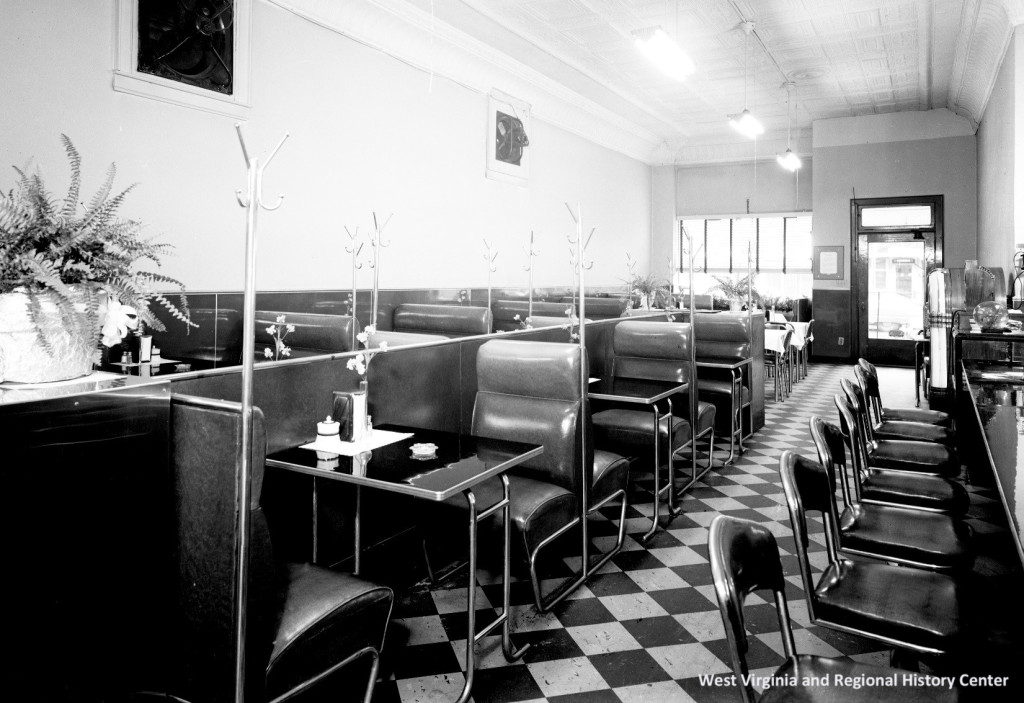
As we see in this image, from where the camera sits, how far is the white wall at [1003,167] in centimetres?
659

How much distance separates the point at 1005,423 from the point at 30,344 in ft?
11.4

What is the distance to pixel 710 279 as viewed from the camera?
45.1 feet

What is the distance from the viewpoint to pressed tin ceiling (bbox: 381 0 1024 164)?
7.08 m

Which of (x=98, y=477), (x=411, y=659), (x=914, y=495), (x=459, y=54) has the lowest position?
(x=411, y=659)

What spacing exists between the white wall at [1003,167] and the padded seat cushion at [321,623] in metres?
7.13

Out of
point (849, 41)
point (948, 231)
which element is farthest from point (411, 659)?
point (948, 231)

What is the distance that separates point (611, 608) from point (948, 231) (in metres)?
10.6

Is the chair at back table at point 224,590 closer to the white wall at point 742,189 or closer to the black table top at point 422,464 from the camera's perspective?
the black table top at point 422,464

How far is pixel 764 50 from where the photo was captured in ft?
27.3

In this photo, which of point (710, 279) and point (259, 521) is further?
point (710, 279)

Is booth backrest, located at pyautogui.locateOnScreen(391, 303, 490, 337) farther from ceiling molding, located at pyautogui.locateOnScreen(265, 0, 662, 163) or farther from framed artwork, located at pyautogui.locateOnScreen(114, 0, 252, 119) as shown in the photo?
ceiling molding, located at pyautogui.locateOnScreen(265, 0, 662, 163)

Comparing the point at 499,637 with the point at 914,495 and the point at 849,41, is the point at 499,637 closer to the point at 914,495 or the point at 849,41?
the point at 914,495

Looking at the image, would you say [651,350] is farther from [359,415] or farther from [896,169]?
[896,169]

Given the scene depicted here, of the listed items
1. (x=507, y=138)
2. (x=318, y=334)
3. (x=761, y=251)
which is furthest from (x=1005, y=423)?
(x=761, y=251)
